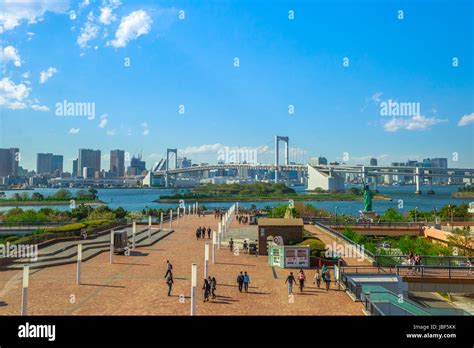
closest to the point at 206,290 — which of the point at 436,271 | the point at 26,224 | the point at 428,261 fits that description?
the point at 436,271

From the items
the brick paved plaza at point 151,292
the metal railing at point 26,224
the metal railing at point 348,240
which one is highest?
the metal railing at point 348,240

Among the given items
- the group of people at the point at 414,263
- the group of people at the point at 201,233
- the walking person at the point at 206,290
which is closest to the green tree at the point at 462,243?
the group of people at the point at 414,263

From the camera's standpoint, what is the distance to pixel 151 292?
39.4 ft

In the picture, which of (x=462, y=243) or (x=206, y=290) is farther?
(x=462, y=243)

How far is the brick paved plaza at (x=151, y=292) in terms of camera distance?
1046cm

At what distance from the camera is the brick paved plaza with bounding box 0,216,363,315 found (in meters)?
10.5

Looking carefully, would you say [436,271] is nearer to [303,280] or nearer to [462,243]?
[303,280]

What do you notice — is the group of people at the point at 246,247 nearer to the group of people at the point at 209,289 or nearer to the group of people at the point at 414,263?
the group of people at the point at 414,263

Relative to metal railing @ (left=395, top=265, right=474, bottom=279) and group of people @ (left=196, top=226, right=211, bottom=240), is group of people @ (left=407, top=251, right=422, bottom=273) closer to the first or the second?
metal railing @ (left=395, top=265, right=474, bottom=279)

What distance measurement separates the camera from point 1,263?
15.1m

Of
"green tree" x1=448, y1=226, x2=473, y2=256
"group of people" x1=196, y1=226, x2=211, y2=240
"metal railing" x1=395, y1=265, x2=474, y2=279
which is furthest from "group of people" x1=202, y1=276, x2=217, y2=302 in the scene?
"green tree" x1=448, y1=226, x2=473, y2=256

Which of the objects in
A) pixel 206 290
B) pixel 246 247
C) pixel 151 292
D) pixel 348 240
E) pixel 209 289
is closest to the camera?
pixel 206 290

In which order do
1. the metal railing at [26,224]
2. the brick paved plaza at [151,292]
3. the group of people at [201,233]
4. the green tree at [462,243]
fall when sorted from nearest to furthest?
the brick paved plaza at [151,292]
the green tree at [462,243]
the group of people at [201,233]
the metal railing at [26,224]
